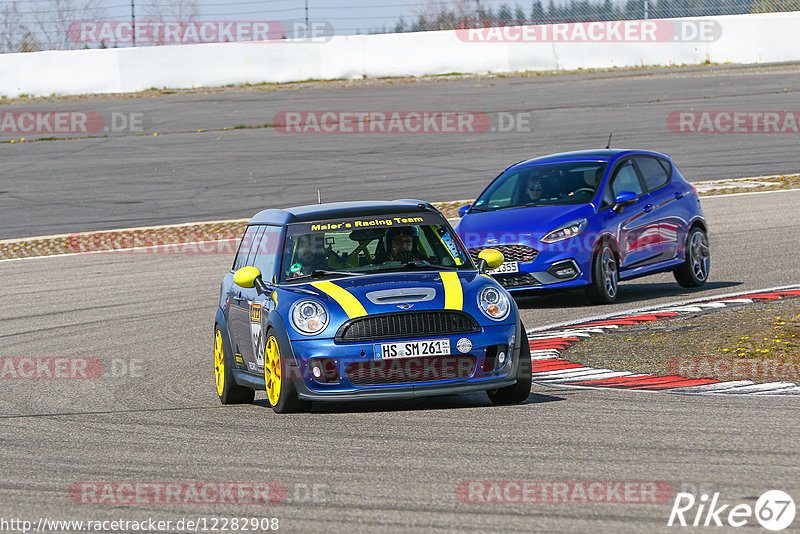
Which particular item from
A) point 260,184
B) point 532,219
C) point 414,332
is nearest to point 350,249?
point 414,332

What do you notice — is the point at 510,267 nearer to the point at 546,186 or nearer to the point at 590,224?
the point at 590,224

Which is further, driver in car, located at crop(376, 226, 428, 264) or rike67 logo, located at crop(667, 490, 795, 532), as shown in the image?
driver in car, located at crop(376, 226, 428, 264)

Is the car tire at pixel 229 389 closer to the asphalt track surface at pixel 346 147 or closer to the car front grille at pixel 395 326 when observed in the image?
the car front grille at pixel 395 326

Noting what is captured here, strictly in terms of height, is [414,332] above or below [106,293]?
above

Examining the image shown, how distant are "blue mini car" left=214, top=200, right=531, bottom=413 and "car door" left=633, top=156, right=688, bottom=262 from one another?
20.1ft

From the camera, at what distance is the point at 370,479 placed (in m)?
6.43

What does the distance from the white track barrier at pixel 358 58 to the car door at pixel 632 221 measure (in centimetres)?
2741

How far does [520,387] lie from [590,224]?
5.96 meters

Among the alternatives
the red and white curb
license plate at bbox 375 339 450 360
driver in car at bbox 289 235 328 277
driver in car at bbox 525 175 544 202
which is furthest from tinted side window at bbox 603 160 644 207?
license plate at bbox 375 339 450 360

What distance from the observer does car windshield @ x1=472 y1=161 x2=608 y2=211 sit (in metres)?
15.0

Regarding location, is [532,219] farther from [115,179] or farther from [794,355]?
[115,179]

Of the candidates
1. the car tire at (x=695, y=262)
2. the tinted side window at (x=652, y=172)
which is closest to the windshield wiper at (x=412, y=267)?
the tinted side window at (x=652, y=172)

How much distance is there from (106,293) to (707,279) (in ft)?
25.4

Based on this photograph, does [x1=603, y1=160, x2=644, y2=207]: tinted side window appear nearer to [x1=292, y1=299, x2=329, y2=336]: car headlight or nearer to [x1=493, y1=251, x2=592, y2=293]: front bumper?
[x1=493, y1=251, x2=592, y2=293]: front bumper
